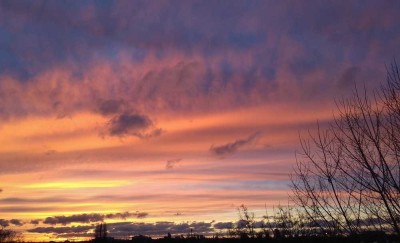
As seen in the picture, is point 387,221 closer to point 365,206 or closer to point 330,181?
point 365,206

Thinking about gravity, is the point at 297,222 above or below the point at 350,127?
below

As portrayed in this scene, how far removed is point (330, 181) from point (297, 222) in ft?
76.2

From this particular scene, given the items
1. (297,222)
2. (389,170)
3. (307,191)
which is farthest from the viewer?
(297,222)

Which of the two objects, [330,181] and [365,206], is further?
[330,181]

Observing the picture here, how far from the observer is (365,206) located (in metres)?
Answer: 11.8

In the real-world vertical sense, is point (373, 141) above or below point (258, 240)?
above

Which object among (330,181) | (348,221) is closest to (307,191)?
(330,181)

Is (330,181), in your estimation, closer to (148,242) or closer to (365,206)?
(365,206)

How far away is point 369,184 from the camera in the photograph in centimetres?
1078

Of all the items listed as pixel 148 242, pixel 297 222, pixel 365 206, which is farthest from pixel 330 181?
pixel 148 242

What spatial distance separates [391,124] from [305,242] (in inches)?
1004

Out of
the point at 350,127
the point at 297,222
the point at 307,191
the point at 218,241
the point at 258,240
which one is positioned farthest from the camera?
the point at 218,241

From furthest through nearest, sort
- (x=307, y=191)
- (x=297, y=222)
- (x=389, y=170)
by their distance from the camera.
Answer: (x=297, y=222) → (x=307, y=191) → (x=389, y=170)

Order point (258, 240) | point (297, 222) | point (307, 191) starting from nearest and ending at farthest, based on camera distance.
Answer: point (307, 191), point (297, 222), point (258, 240)
